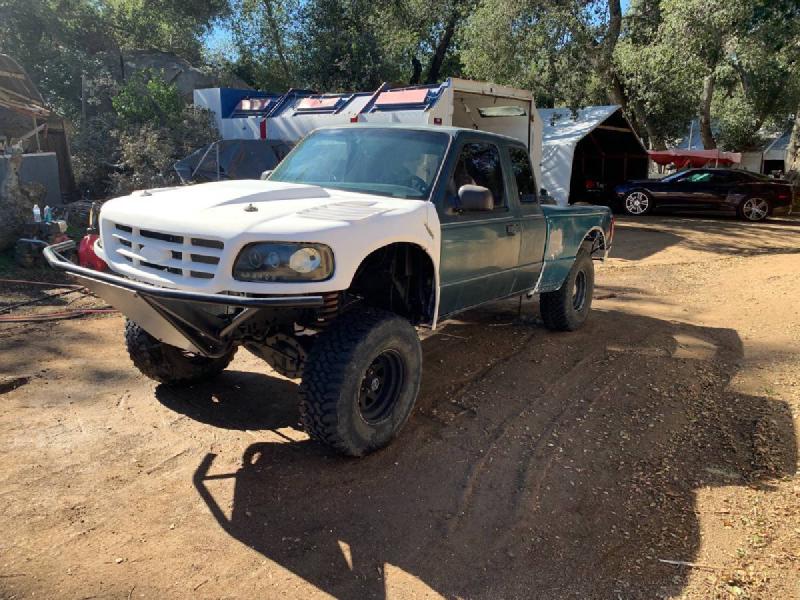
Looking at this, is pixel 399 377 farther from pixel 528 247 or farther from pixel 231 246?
pixel 528 247

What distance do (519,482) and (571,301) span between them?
3216 millimetres

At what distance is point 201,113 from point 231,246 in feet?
40.1

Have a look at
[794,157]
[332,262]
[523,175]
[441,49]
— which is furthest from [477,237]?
[441,49]

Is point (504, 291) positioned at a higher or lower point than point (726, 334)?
higher

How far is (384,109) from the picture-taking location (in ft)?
38.2

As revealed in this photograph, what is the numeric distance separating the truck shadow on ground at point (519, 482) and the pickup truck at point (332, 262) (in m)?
0.40

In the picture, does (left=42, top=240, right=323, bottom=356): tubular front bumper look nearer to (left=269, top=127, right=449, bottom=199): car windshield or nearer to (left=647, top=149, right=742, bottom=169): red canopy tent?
(left=269, top=127, right=449, bottom=199): car windshield

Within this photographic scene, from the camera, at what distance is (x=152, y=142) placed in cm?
1234

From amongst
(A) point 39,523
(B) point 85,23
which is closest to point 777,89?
(B) point 85,23

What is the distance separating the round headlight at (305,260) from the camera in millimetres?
3301

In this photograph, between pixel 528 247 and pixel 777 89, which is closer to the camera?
pixel 528 247

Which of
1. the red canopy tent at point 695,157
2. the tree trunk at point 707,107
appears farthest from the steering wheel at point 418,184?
the red canopy tent at point 695,157

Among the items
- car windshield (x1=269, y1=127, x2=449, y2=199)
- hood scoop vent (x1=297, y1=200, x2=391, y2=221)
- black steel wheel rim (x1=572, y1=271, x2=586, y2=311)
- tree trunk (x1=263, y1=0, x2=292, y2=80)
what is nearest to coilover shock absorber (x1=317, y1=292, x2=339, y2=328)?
hood scoop vent (x1=297, y1=200, x2=391, y2=221)

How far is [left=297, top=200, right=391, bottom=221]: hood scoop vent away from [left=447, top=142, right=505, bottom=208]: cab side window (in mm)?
824
